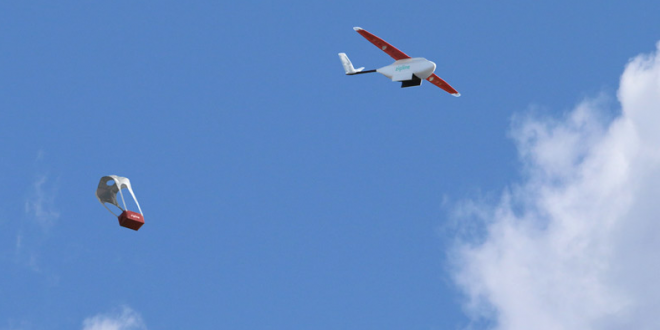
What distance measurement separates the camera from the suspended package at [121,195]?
15088cm

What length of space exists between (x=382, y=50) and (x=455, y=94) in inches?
684

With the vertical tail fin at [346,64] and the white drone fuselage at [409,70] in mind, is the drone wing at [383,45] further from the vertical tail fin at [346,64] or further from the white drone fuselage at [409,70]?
the vertical tail fin at [346,64]

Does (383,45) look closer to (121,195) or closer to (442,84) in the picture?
(442,84)

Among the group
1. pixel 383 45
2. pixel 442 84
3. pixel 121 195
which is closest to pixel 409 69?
pixel 383 45

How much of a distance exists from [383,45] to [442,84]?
14.5 metres

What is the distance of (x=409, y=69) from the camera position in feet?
495

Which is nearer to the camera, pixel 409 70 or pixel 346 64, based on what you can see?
pixel 409 70

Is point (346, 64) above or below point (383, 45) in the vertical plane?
above

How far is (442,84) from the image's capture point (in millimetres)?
163625

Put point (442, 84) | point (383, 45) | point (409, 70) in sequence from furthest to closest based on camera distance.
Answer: point (442, 84) < point (383, 45) < point (409, 70)

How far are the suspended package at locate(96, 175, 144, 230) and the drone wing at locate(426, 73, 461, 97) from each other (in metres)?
43.5

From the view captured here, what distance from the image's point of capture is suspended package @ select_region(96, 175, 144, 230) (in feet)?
495

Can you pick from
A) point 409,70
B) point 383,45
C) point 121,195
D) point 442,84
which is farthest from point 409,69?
point 121,195

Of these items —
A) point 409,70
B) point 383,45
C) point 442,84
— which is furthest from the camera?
point 442,84
